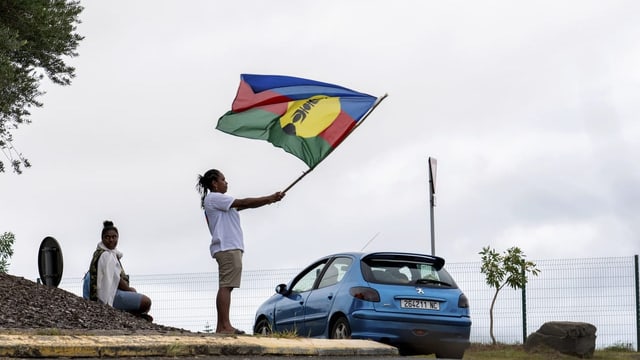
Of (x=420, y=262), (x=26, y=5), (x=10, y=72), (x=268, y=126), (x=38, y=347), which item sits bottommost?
(x=38, y=347)

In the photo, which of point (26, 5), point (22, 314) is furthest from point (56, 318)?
point (26, 5)

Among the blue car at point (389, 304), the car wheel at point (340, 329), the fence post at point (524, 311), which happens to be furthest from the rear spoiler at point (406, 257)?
the fence post at point (524, 311)

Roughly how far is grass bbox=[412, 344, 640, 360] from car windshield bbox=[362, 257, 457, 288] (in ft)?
18.8

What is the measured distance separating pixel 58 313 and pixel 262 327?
2.94m

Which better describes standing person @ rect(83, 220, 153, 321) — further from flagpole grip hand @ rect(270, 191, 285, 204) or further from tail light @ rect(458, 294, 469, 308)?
tail light @ rect(458, 294, 469, 308)

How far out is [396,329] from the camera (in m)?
14.5

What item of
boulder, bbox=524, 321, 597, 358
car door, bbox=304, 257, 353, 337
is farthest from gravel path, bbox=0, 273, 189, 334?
boulder, bbox=524, 321, 597, 358

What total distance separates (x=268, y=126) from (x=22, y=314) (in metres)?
4.22

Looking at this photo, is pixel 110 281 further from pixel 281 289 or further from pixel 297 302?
pixel 297 302

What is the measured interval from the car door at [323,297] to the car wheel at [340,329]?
127 millimetres

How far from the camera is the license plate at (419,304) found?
14.7 metres

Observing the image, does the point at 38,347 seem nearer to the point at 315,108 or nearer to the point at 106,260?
the point at 106,260

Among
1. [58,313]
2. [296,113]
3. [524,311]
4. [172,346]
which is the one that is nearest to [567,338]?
[524,311]

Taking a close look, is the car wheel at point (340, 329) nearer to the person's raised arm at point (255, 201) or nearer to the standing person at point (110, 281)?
the person's raised arm at point (255, 201)
